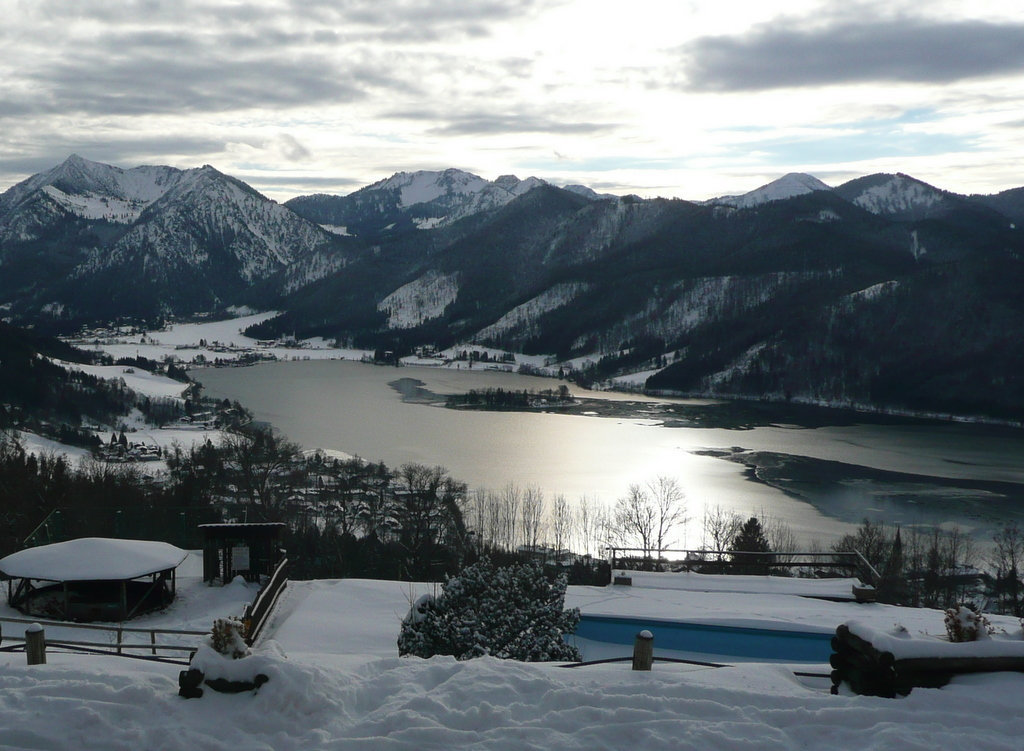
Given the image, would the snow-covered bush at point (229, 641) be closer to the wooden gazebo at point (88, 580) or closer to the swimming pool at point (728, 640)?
the swimming pool at point (728, 640)

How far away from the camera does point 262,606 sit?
39.4 ft

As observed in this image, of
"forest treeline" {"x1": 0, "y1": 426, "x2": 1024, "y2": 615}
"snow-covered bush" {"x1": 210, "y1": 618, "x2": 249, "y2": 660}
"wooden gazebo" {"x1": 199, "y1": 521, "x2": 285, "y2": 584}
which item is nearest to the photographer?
"snow-covered bush" {"x1": 210, "y1": 618, "x2": 249, "y2": 660}

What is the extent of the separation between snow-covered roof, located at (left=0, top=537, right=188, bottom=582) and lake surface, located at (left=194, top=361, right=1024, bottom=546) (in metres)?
25.9

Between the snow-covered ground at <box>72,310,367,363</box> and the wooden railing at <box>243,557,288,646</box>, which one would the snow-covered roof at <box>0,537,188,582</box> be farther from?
the snow-covered ground at <box>72,310,367,363</box>

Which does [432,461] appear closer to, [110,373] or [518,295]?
[110,373]

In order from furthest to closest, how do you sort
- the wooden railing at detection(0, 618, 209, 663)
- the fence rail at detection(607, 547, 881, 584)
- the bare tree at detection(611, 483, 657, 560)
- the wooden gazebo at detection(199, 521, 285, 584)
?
1. the bare tree at detection(611, 483, 657, 560)
2. the fence rail at detection(607, 547, 881, 584)
3. the wooden gazebo at detection(199, 521, 285, 584)
4. the wooden railing at detection(0, 618, 209, 663)

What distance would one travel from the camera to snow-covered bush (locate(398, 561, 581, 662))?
930 cm

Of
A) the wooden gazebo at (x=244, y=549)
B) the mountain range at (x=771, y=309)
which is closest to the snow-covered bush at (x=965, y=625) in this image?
the wooden gazebo at (x=244, y=549)

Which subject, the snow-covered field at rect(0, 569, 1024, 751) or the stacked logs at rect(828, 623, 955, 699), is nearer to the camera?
the snow-covered field at rect(0, 569, 1024, 751)

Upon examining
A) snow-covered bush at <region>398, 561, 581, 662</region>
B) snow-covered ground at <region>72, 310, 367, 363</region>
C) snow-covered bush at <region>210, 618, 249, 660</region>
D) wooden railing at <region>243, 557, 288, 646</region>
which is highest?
snow-covered ground at <region>72, 310, 367, 363</region>

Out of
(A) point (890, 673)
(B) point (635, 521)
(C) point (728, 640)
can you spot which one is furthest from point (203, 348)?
(A) point (890, 673)

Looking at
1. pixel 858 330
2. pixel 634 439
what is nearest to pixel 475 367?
pixel 858 330

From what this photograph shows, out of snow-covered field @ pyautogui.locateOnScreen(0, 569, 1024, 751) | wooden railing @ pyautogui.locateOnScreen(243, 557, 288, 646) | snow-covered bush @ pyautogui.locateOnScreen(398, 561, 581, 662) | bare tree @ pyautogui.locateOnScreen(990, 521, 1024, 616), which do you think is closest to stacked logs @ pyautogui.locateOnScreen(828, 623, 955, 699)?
snow-covered field @ pyautogui.locateOnScreen(0, 569, 1024, 751)

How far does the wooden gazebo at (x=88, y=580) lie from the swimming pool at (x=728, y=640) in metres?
7.41
